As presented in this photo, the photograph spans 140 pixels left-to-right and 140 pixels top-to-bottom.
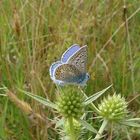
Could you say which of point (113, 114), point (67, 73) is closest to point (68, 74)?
point (67, 73)

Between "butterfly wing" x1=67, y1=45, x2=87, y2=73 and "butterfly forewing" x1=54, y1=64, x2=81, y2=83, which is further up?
"butterfly wing" x1=67, y1=45, x2=87, y2=73

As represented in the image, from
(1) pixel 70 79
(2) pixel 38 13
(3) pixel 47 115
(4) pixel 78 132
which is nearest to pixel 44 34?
(2) pixel 38 13

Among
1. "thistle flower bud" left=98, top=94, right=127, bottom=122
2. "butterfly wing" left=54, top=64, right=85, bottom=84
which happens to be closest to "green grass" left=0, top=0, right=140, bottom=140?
"thistle flower bud" left=98, top=94, right=127, bottom=122

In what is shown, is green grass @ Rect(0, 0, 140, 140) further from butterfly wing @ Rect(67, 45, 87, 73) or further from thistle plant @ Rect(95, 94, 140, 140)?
butterfly wing @ Rect(67, 45, 87, 73)

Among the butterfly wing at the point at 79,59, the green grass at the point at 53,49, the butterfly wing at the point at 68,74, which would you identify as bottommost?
Answer: the green grass at the point at 53,49

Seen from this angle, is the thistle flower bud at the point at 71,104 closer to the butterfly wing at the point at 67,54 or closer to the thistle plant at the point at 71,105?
the thistle plant at the point at 71,105

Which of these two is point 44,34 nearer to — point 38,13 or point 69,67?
point 38,13

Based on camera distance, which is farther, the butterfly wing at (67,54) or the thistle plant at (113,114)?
the thistle plant at (113,114)

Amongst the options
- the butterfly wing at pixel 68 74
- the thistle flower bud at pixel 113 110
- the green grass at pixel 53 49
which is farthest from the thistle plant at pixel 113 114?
the green grass at pixel 53 49
